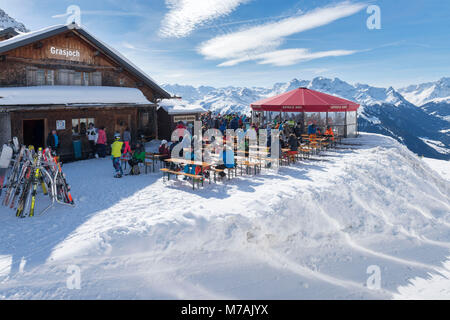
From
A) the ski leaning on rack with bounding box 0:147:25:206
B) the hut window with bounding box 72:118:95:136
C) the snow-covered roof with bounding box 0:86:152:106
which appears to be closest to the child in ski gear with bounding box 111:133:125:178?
the ski leaning on rack with bounding box 0:147:25:206

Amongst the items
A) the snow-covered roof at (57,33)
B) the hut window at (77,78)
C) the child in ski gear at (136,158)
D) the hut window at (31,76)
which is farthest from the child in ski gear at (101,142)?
the snow-covered roof at (57,33)

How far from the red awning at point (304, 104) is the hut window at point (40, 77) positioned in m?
12.3

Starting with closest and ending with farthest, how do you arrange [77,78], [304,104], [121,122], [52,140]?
[52,140] < [77,78] < [121,122] < [304,104]

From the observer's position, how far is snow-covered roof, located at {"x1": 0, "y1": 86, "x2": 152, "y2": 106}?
13398 millimetres

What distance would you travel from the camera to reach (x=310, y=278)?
702 centimetres

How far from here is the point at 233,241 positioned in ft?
24.7

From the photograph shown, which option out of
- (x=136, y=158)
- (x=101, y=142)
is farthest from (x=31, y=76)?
(x=136, y=158)

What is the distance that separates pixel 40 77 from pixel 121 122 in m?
4.70

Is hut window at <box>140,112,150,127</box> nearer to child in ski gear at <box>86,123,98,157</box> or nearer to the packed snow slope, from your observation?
child in ski gear at <box>86,123,98,157</box>

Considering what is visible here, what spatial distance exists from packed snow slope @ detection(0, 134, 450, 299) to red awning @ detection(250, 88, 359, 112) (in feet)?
26.7

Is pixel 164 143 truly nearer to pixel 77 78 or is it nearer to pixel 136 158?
pixel 136 158

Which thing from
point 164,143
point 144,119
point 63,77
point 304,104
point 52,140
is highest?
point 63,77
